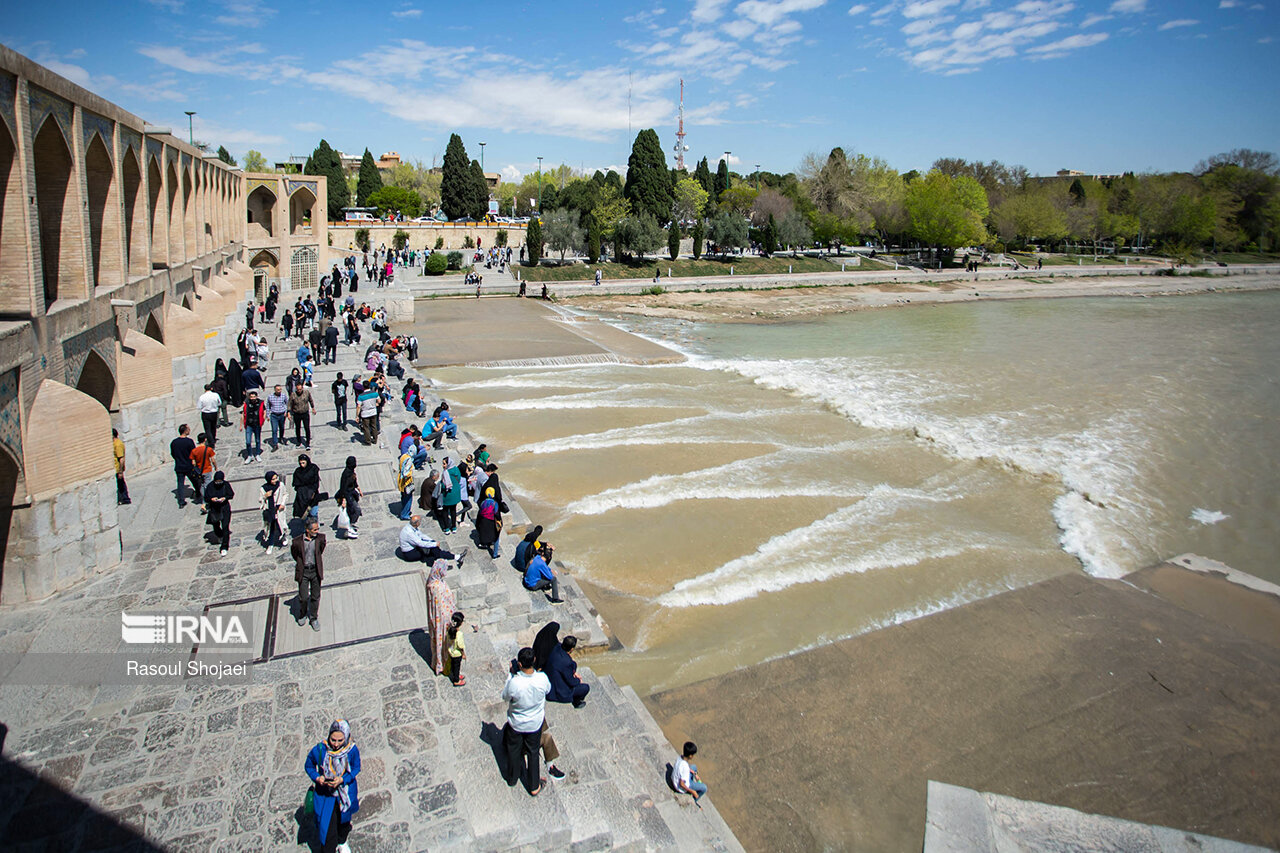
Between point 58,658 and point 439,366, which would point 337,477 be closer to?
point 58,658

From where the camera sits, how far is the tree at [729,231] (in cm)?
5291

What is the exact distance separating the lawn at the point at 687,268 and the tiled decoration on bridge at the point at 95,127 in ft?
103

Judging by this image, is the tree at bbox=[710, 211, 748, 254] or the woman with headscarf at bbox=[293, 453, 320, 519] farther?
the tree at bbox=[710, 211, 748, 254]

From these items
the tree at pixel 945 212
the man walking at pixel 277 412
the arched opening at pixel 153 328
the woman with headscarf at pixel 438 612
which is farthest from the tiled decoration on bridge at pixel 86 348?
the tree at pixel 945 212

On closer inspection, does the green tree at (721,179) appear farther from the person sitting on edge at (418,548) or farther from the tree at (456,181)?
the person sitting on edge at (418,548)

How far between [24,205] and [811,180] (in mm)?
60619

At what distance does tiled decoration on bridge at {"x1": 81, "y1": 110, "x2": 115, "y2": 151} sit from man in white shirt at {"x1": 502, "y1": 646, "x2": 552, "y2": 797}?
34.0ft

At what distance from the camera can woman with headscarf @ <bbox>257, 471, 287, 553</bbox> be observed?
27.3 ft

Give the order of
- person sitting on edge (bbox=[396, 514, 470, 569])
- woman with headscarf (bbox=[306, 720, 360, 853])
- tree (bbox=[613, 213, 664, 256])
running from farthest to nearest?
1. tree (bbox=[613, 213, 664, 256])
2. person sitting on edge (bbox=[396, 514, 470, 569])
3. woman with headscarf (bbox=[306, 720, 360, 853])

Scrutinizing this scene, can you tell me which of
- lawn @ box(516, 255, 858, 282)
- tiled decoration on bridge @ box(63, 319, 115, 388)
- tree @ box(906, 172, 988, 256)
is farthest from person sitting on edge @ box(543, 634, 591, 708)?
tree @ box(906, 172, 988, 256)

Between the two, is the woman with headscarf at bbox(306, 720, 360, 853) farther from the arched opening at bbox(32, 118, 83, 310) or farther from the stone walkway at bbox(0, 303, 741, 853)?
→ the arched opening at bbox(32, 118, 83, 310)

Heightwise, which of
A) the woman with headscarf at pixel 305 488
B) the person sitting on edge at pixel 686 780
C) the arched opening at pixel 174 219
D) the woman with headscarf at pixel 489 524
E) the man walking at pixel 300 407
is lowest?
the person sitting on edge at pixel 686 780

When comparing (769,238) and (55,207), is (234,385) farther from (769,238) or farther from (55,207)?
(769,238)

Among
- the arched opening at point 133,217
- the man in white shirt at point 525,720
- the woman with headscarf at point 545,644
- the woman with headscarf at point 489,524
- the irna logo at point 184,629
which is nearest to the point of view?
the man in white shirt at point 525,720
